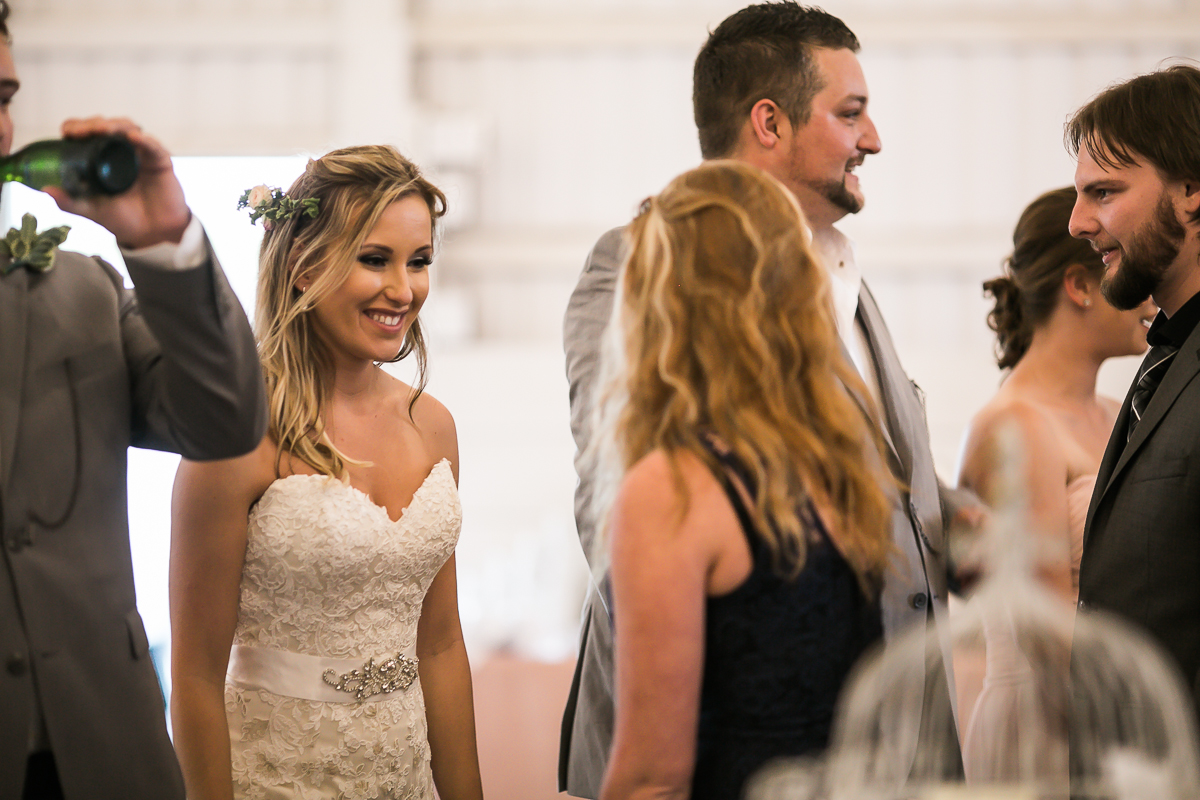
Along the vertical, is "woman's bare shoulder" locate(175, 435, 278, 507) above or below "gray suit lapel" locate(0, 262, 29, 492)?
below

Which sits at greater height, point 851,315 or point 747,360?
point 851,315

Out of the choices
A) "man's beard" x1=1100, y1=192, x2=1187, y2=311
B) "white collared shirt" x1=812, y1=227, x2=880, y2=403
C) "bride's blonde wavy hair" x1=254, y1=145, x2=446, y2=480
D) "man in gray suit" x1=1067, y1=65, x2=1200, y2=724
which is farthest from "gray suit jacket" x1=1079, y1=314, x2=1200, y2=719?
"bride's blonde wavy hair" x1=254, y1=145, x2=446, y2=480

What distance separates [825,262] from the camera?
1.69 metres

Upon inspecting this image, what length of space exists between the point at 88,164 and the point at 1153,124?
1.59 m

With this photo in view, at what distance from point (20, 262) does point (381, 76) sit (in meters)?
3.26

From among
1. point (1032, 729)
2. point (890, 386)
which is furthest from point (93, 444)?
point (890, 386)

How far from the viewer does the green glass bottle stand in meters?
1.04

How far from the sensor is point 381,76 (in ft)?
13.8

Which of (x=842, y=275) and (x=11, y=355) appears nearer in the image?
(x=11, y=355)

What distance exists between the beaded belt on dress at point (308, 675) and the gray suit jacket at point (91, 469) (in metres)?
0.36

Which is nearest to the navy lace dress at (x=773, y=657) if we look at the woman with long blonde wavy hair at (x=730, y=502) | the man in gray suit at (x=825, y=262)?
the woman with long blonde wavy hair at (x=730, y=502)

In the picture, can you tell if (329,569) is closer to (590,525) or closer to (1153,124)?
(590,525)

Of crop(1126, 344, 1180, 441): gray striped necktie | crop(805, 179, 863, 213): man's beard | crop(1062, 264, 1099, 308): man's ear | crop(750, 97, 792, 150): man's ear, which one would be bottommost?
crop(1126, 344, 1180, 441): gray striped necktie

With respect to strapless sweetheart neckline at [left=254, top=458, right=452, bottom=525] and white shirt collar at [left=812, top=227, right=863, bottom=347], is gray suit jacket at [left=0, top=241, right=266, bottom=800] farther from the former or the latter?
white shirt collar at [left=812, top=227, right=863, bottom=347]
